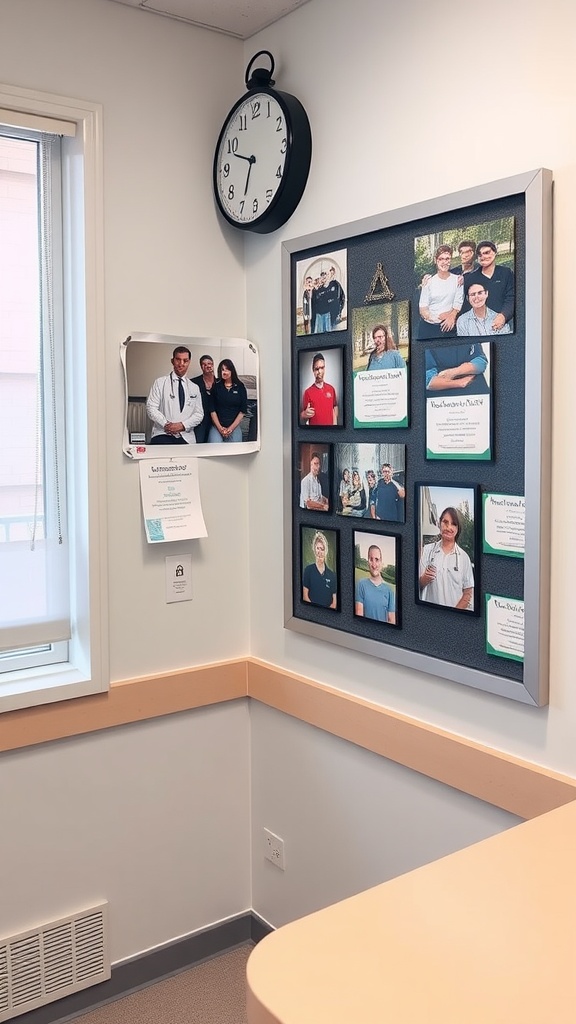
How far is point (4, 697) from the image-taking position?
6.68 feet

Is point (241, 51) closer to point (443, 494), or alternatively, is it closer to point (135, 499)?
point (135, 499)

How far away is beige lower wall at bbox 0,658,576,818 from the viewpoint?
167 centimetres

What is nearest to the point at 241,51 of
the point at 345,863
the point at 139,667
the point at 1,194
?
the point at 1,194

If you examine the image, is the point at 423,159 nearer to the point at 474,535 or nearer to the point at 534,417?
the point at 534,417

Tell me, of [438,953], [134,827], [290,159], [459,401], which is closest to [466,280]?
[459,401]

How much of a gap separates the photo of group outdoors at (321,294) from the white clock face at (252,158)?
7.9 inches

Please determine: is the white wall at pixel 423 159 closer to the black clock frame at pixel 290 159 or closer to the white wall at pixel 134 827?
the black clock frame at pixel 290 159

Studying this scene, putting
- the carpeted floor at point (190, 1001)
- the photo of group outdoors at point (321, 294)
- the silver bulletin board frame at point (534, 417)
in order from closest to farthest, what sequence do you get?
the silver bulletin board frame at point (534, 417)
the photo of group outdoors at point (321, 294)
the carpeted floor at point (190, 1001)

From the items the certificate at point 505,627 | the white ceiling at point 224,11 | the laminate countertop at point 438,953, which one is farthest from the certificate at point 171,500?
the laminate countertop at point 438,953

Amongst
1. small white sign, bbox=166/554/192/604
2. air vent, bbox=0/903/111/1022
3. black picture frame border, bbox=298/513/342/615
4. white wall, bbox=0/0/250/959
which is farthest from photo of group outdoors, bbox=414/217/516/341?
air vent, bbox=0/903/111/1022

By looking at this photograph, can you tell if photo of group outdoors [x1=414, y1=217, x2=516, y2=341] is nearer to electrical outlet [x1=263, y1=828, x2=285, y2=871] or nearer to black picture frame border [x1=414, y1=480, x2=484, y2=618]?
black picture frame border [x1=414, y1=480, x2=484, y2=618]

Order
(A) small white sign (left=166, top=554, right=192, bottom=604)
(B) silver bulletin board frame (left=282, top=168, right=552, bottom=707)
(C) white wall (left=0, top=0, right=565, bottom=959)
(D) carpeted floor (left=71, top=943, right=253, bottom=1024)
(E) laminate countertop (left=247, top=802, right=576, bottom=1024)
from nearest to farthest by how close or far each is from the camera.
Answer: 1. (E) laminate countertop (left=247, top=802, right=576, bottom=1024)
2. (B) silver bulletin board frame (left=282, top=168, right=552, bottom=707)
3. (C) white wall (left=0, top=0, right=565, bottom=959)
4. (D) carpeted floor (left=71, top=943, right=253, bottom=1024)
5. (A) small white sign (left=166, top=554, right=192, bottom=604)

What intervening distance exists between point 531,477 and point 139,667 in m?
1.18

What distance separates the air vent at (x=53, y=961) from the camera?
2.09m
